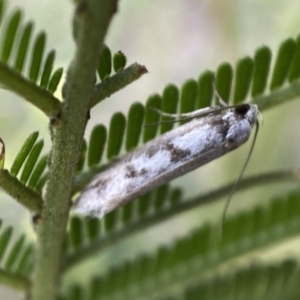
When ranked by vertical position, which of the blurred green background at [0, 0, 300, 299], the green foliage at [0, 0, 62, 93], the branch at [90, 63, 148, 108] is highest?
the blurred green background at [0, 0, 300, 299]

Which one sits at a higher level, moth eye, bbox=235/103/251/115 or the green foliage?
moth eye, bbox=235/103/251/115

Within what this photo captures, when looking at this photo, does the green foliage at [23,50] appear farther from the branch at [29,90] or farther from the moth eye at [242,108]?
the moth eye at [242,108]

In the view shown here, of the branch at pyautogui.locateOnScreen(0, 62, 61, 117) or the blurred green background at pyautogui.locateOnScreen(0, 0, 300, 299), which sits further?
the blurred green background at pyautogui.locateOnScreen(0, 0, 300, 299)

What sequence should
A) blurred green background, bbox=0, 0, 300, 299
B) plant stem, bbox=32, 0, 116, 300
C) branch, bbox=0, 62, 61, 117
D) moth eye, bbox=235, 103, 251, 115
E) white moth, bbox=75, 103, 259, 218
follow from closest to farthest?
plant stem, bbox=32, 0, 116, 300
branch, bbox=0, 62, 61, 117
white moth, bbox=75, 103, 259, 218
moth eye, bbox=235, 103, 251, 115
blurred green background, bbox=0, 0, 300, 299

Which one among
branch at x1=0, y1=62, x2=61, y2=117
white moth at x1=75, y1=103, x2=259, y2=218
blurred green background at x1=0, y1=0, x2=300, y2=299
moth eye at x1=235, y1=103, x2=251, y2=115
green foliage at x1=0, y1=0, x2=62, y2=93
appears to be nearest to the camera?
branch at x1=0, y1=62, x2=61, y2=117

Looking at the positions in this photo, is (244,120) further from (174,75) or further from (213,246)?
(174,75)

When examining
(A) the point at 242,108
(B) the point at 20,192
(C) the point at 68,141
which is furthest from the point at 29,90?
(A) the point at 242,108

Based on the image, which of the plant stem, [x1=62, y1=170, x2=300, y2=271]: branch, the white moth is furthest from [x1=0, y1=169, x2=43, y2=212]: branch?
[x1=62, y1=170, x2=300, y2=271]: branch

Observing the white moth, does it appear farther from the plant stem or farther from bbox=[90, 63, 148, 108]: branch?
bbox=[90, 63, 148, 108]: branch
